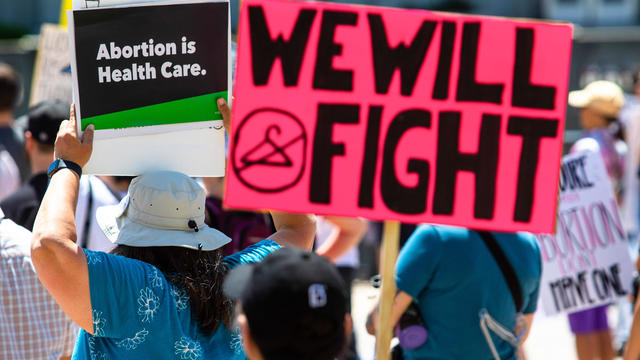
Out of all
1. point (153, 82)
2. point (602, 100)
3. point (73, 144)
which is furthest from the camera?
point (602, 100)

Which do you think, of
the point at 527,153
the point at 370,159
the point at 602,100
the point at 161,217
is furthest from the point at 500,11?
the point at 161,217

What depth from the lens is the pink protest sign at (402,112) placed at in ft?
9.23

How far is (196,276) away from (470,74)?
1.00 m

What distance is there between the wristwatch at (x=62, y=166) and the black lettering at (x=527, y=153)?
1.28 metres

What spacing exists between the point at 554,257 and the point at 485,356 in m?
1.70

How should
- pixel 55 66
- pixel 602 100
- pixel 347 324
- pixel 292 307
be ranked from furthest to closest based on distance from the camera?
pixel 602 100 → pixel 55 66 → pixel 347 324 → pixel 292 307

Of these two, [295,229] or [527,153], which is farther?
[295,229]

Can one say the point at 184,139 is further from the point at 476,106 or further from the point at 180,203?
the point at 476,106

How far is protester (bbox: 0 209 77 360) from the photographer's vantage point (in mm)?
3396

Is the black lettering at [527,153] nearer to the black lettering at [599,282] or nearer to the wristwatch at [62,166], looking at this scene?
the wristwatch at [62,166]

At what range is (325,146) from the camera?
283 cm

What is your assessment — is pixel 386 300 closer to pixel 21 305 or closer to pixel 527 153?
pixel 527 153

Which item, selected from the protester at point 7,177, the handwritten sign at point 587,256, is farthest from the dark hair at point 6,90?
the handwritten sign at point 587,256

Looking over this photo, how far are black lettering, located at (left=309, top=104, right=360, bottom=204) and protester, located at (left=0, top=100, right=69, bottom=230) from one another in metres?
2.18
